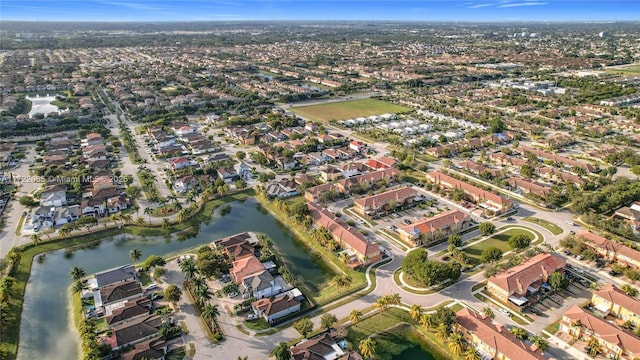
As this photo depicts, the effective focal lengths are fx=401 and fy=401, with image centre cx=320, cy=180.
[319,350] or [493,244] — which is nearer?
[319,350]

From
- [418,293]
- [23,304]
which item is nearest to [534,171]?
[418,293]

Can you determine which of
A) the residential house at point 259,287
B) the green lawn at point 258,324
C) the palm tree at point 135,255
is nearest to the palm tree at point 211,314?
the green lawn at point 258,324

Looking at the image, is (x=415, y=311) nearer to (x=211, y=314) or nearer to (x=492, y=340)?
(x=492, y=340)

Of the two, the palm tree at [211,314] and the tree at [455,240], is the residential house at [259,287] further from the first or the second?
the tree at [455,240]

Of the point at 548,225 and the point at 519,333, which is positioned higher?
the point at 519,333

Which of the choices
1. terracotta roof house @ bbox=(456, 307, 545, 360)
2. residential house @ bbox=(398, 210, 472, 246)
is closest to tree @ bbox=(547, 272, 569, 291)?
terracotta roof house @ bbox=(456, 307, 545, 360)

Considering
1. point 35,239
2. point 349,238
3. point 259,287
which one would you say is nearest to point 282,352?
point 259,287

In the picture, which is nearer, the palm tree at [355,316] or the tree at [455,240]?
the palm tree at [355,316]

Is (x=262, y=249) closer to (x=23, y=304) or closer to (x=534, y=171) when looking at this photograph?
(x=23, y=304)
